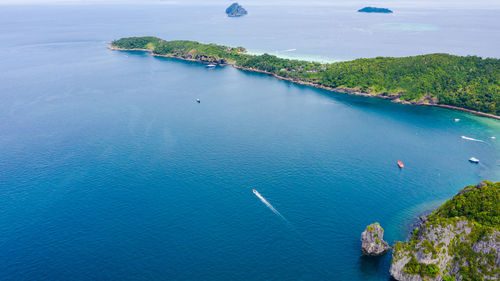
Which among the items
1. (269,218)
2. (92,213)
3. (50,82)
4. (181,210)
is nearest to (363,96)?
(269,218)

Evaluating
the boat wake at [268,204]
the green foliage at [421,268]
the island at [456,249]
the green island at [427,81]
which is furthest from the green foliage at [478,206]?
the green island at [427,81]

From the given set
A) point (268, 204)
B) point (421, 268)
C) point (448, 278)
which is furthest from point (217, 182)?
point (448, 278)

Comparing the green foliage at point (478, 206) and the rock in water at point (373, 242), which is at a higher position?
the green foliage at point (478, 206)

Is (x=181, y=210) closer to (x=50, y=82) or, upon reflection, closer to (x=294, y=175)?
(x=294, y=175)

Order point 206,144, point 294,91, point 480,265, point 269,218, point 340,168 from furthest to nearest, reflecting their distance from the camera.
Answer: point 294,91 → point 206,144 → point 340,168 → point 269,218 → point 480,265

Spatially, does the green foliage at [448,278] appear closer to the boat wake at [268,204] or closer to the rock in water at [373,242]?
the rock in water at [373,242]

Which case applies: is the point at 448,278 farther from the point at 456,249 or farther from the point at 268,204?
the point at 268,204
